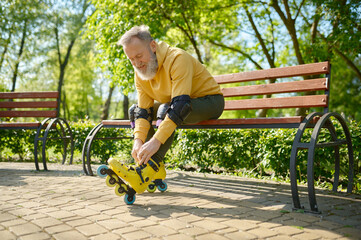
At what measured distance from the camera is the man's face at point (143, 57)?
3023 millimetres

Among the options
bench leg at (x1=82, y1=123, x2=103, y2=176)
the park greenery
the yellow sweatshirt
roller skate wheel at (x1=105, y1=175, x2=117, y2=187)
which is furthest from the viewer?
the park greenery

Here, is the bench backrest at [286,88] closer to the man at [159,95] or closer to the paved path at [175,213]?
the man at [159,95]

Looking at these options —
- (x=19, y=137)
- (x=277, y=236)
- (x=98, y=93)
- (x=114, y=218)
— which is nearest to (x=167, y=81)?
(x=114, y=218)

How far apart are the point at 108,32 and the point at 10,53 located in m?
16.6

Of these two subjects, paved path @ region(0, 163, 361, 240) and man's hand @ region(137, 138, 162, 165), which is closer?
paved path @ region(0, 163, 361, 240)

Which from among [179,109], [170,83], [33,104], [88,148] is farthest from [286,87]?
[33,104]

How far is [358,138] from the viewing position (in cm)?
416

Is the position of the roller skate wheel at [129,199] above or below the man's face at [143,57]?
below

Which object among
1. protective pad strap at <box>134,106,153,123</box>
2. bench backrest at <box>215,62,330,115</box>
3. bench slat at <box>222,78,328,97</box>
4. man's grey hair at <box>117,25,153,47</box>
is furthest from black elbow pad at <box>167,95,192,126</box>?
bench slat at <box>222,78,328,97</box>

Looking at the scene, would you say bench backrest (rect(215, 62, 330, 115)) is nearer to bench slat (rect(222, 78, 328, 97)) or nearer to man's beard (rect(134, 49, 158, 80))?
bench slat (rect(222, 78, 328, 97))

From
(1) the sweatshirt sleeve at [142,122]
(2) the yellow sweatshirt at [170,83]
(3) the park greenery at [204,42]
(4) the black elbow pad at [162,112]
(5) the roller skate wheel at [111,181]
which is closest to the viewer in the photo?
(5) the roller skate wheel at [111,181]

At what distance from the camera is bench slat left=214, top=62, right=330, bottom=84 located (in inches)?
138

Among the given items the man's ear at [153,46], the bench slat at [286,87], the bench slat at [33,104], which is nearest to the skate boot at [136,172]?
the man's ear at [153,46]

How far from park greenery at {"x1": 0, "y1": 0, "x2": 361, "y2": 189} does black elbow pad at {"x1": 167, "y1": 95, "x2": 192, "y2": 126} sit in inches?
86.0
